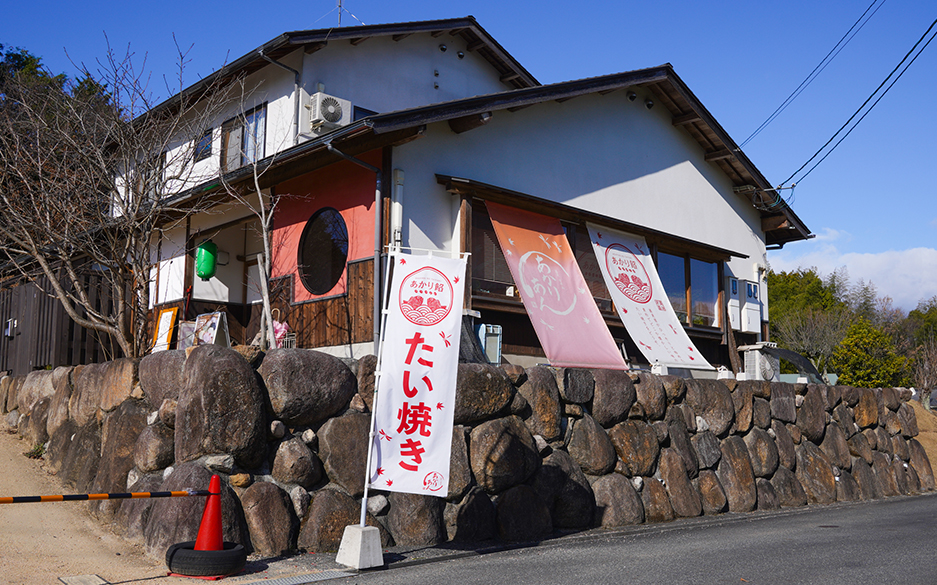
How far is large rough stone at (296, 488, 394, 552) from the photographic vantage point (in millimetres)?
7066

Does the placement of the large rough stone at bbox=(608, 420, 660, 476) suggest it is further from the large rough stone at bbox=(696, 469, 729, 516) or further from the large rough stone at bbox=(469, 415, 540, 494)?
the large rough stone at bbox=(469, 415, 540, 494)

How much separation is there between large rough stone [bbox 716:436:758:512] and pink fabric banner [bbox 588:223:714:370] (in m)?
1.46

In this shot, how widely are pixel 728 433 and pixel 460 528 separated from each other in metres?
5.87

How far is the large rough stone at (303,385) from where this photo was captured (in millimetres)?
7246

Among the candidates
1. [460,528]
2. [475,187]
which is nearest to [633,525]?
[460,528]

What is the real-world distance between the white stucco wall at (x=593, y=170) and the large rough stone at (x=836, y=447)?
174 inches

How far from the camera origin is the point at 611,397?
10141 millimetres

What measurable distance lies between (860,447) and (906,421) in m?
2.59

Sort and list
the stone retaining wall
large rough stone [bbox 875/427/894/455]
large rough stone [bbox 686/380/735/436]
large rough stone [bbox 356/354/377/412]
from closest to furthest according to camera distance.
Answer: the stone retaining wall → large rough stone [bbox 356/354/377/412] → large rough stone [bbox 686/380/735/436] → large rough stone [bbox 875/427/894/455]

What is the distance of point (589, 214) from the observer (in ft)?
43.5

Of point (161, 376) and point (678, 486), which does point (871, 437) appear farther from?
point (161, 376)

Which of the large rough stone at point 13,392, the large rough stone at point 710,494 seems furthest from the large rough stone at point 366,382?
the large rough stone at point 13,392

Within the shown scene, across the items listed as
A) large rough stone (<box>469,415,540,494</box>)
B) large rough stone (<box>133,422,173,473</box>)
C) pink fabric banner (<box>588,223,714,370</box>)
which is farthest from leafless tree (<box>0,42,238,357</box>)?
pink fabric banner (<box>588,223,714,370</box>)

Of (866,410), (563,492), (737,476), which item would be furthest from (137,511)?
(866,410)
